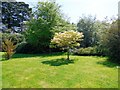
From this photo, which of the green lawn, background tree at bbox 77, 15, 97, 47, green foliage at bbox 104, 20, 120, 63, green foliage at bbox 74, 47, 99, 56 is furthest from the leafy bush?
the green lawn

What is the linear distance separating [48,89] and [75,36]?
7.31 metres

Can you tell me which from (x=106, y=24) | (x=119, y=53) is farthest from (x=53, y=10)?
(x=119, y=53)

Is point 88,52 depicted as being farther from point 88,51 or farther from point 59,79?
point 59,79

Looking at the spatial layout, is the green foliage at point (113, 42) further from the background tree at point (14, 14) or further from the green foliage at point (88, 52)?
the background tree at point (14, 14)

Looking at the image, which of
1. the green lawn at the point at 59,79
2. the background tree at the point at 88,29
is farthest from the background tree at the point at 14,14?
the green lawn at the point at 59,79

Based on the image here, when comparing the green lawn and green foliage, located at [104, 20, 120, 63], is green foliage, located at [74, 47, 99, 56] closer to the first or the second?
green foliage, located at [104, 20, 120, 63]

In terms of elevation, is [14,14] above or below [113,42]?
above

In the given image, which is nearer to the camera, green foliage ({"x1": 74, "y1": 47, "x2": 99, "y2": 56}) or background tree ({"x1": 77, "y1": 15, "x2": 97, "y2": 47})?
green foliage ({"x1": 74, "y1": 47, "x2": 99, "y2": 56})

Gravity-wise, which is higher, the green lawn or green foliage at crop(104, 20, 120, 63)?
green foliage at crop(104, 20, 120, 63)

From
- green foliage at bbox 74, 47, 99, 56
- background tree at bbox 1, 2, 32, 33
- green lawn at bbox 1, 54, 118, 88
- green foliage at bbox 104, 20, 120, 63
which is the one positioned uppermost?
background tree at bbox 1, 2, 32, 33

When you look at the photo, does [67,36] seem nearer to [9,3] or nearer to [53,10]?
[53,10]

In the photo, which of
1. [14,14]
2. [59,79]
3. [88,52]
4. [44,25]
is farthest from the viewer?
[14,14]

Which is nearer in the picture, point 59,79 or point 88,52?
point 59,79

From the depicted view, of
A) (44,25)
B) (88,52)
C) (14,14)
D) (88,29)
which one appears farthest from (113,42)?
(14,14)
